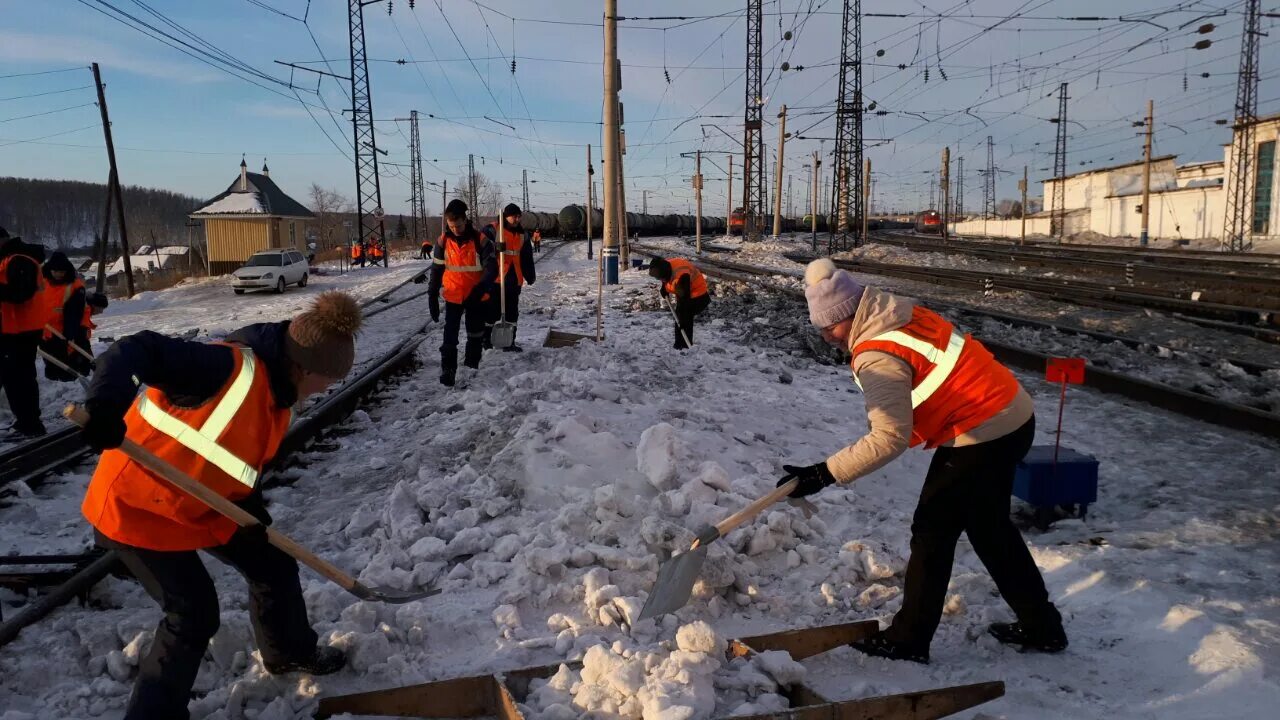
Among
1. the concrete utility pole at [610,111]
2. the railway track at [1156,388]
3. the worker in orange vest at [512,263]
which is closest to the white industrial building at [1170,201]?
the railway track at [1156,388]

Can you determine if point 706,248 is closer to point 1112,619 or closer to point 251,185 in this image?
point 251,185

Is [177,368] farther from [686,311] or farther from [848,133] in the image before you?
[848,133]

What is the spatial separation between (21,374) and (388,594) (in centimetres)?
547

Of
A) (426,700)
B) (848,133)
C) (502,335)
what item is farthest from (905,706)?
Answer: (848,133)

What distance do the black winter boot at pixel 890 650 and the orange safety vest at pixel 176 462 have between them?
2634 millimetres

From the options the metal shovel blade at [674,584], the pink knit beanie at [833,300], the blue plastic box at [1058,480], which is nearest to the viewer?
the pink knit beanie at [833,300]

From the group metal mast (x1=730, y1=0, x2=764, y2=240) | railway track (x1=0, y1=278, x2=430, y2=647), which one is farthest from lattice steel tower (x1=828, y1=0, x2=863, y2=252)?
railway track (x1=0, y1=278, x2=430, y2=647)

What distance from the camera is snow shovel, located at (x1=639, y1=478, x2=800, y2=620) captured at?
3.31 m

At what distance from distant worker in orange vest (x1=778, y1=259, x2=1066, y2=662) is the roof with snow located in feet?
148

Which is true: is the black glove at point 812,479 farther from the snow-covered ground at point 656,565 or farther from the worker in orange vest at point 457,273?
the worker in orange vest at point 457,273

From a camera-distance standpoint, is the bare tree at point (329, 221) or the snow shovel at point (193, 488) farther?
the bare tree at point (329, 221)

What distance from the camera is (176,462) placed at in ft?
8.62

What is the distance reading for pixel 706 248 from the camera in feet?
125

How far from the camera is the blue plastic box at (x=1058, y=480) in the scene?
4.82 meters
